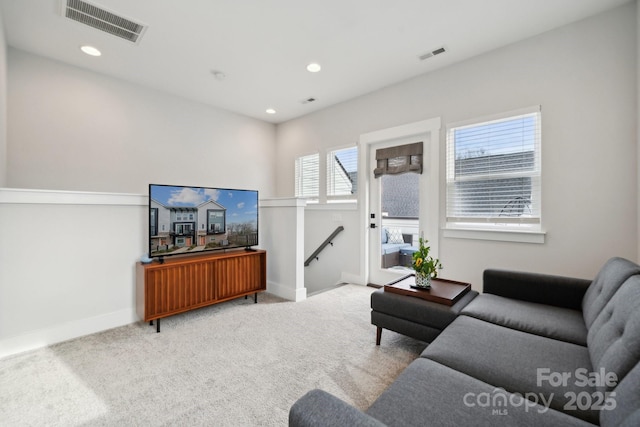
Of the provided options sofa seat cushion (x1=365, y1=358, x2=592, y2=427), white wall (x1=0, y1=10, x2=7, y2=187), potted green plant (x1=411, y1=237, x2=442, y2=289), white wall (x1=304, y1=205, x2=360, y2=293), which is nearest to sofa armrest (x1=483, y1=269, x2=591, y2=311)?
potted green plant (x1=411, y1=237, x2=442, y2=289)

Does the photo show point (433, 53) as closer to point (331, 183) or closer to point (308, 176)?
point (331, 183)

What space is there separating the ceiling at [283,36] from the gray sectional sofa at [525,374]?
7.56 ft

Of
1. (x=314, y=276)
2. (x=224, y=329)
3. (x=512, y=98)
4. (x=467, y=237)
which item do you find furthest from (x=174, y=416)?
(x=512, y=98)

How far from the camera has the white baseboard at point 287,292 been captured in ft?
11.9

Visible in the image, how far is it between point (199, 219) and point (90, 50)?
2.16 metres

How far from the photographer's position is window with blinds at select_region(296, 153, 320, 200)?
5.00 meters

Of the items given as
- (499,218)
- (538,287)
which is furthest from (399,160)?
(538,287)

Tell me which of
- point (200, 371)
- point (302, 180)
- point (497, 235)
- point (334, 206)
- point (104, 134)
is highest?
point (104, 134)

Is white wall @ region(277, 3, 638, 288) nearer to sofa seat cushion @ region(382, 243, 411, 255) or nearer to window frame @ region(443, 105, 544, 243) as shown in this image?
window frame @ region(443, 105, 544, 243)

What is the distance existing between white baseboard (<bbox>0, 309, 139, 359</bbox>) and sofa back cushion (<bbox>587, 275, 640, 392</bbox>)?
358 cm

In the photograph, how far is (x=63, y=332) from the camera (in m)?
2.54

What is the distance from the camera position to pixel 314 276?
196 inches

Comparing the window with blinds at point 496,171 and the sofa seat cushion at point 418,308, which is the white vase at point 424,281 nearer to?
the sofa seat cushion at point 418,308

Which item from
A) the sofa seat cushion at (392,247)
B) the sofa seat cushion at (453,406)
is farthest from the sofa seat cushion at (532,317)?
the sofa seat cushion at (392,247)
